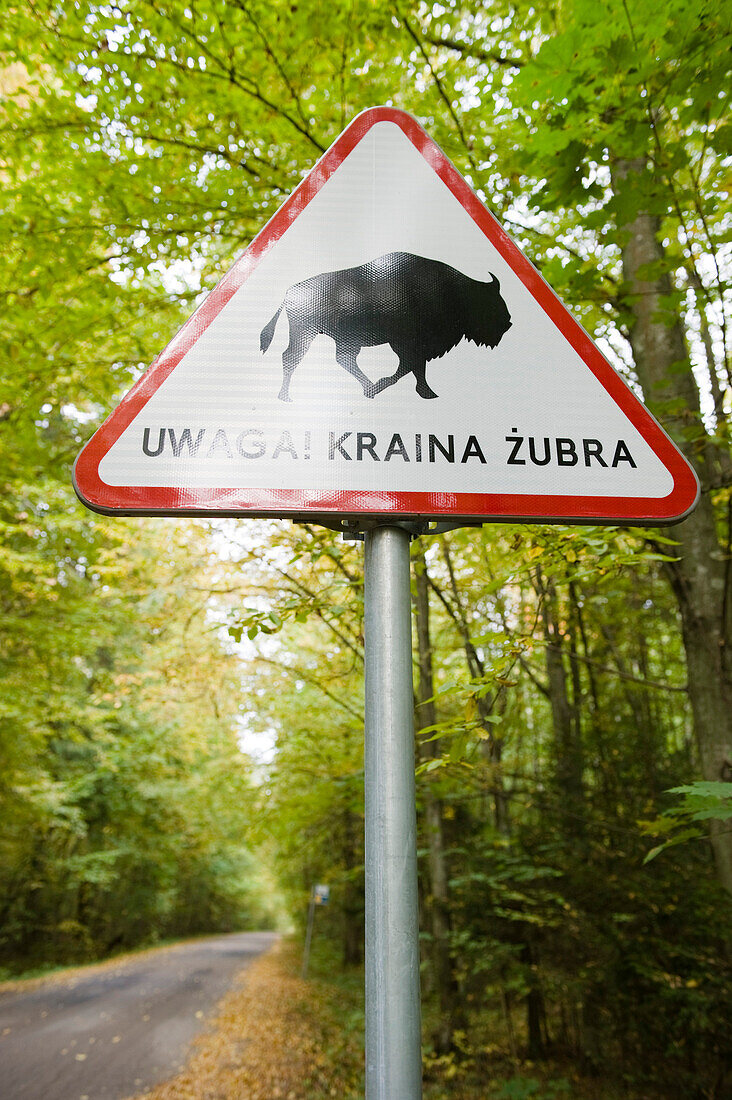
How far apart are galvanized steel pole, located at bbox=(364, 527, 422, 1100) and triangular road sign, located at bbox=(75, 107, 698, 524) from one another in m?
0.15

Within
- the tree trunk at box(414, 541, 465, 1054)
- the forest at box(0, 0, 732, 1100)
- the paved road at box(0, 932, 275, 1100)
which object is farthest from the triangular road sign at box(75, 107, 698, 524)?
the paved road at box(0, 932, 275, 1100)

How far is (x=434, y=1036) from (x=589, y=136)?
834 cm

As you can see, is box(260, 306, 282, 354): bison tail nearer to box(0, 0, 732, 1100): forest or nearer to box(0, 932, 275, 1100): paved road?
box(0, 0, 732, 1100): forest

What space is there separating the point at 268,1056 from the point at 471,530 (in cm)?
879

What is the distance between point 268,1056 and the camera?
960 centimetres

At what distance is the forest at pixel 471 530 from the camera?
230 cm

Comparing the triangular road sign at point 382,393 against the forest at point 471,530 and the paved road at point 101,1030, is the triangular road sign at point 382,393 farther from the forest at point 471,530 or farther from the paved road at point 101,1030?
the paved road at point 101,1030

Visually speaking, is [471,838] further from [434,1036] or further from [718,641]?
[718,641]

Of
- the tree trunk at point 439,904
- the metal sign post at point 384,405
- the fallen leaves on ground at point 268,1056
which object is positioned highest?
the metal sign post at point 384,405

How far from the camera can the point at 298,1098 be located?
7.80 metres

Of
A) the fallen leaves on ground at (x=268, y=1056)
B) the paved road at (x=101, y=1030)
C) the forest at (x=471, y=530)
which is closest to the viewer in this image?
the forest at (x=471, y=530)

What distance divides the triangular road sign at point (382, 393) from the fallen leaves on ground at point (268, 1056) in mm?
9281

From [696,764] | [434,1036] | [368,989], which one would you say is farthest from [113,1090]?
[368,989]

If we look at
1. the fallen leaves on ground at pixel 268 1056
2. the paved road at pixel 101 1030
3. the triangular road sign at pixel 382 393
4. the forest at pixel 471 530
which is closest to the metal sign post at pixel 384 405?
the triangular road sign at pixel 382 393
